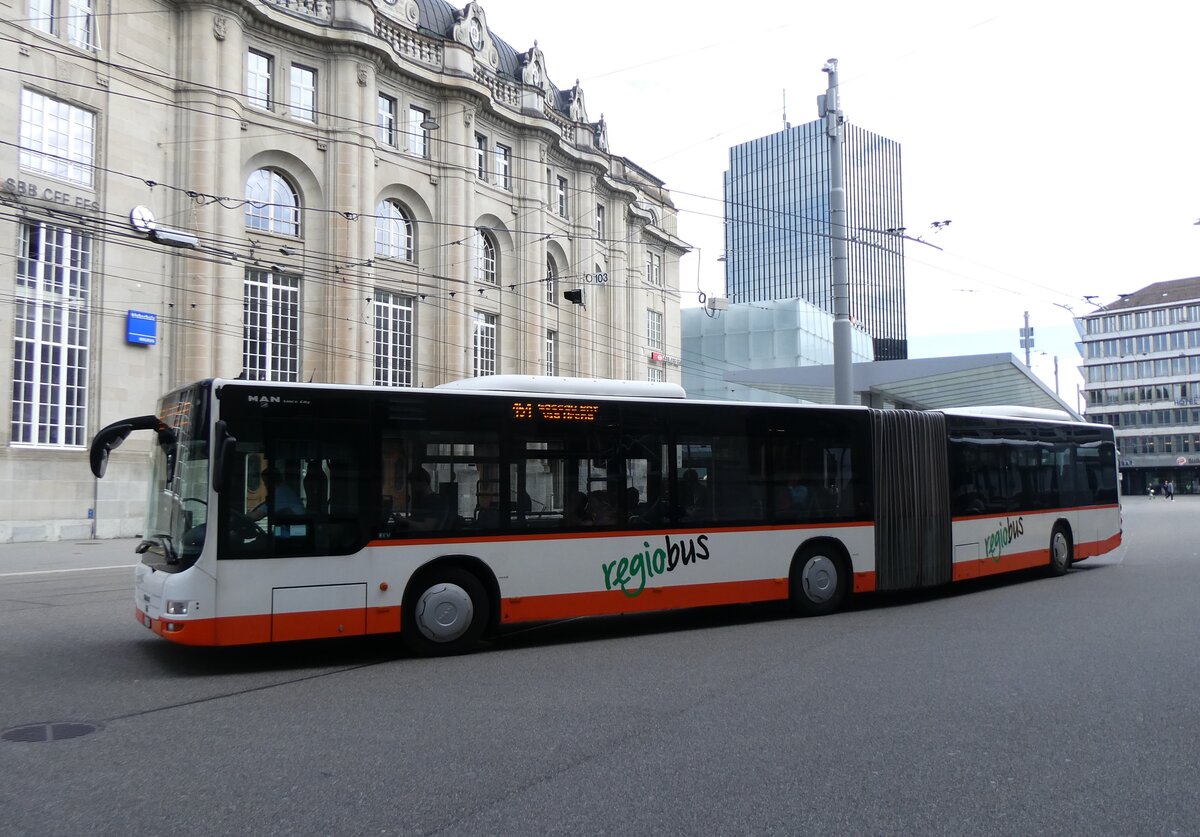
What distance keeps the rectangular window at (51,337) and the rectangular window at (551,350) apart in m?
20.1

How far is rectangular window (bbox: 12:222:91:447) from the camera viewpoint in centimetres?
2691

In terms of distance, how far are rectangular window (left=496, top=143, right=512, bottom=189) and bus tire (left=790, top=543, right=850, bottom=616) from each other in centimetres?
3196

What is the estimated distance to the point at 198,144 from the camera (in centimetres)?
3050

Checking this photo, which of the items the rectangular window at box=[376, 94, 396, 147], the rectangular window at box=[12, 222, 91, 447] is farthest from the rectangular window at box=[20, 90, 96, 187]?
the rectangular window at box=[376, 94, 396, 147]

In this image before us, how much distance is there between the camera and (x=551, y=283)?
4494cm

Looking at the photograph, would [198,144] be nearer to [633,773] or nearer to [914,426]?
[914,426]

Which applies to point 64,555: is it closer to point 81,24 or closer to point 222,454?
point 81,24

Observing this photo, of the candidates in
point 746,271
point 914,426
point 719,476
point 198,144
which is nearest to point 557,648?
point 719,476

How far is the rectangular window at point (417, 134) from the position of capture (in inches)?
1489

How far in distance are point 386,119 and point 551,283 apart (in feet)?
35.3

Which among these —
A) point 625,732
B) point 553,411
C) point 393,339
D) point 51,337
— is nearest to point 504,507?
point 553,411

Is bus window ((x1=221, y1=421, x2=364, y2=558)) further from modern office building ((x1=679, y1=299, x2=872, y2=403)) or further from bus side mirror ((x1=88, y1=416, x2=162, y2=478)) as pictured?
modern office building ((x1=679, y1=299, x2=872, y2=403))

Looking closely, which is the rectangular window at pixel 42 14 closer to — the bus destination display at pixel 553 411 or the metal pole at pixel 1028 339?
the bus destination display at pixel 553 411

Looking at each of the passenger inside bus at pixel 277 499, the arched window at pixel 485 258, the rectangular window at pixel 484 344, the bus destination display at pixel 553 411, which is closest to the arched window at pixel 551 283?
the arched window at pixel 485 258
